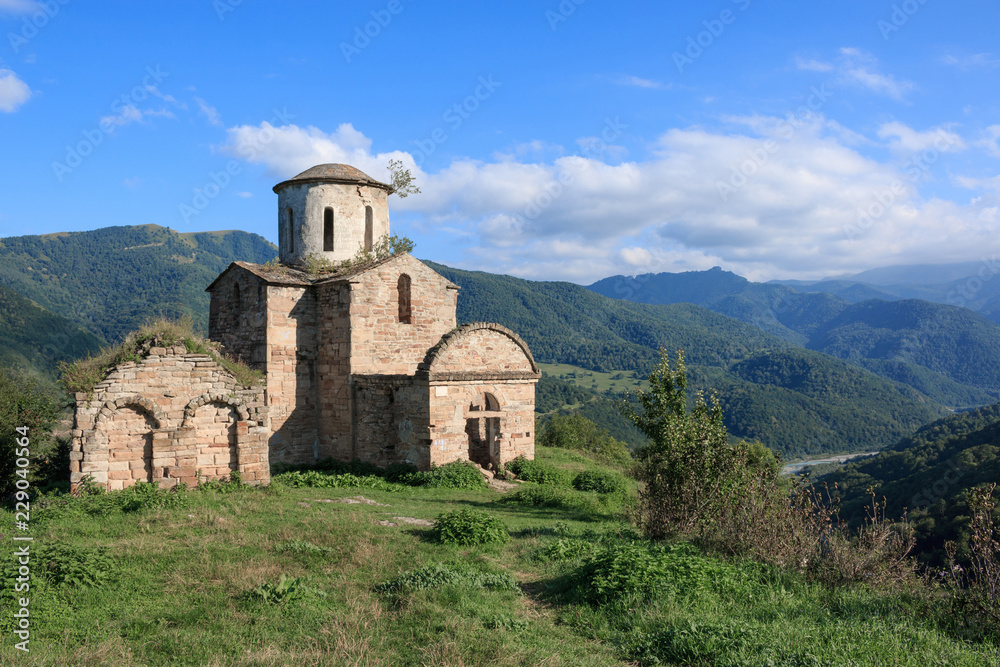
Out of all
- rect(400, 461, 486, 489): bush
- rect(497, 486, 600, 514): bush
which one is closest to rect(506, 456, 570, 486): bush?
rect(400, 461, 486, 489): bush

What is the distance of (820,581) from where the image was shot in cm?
707

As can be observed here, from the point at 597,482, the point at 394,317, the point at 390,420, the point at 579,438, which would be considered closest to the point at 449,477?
the point at 390,420

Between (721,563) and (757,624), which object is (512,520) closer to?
(721,563)

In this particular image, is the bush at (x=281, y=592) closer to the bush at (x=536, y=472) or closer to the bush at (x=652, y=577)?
the bush at (x=652, y=577)

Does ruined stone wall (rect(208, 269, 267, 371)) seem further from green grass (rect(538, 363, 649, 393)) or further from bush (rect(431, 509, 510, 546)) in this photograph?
green grass (rect(538, 363, 649, 393))

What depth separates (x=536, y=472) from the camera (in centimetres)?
1641

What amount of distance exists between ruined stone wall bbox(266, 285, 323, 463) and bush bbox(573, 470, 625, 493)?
24.1 ft

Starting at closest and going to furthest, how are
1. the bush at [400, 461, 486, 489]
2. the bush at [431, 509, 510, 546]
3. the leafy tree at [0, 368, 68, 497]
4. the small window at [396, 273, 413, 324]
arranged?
the bush at [431, 509, 510, 546] < the leafy tree at [0, 368, 68, 497] < the bush at [400, 461, 486, 489] < the small window at [396, 273, 413, 324]

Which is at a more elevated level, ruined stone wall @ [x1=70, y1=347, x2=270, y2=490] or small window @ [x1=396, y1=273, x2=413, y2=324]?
small window @ [x1=396, y1=273, x2=413, y2=324]

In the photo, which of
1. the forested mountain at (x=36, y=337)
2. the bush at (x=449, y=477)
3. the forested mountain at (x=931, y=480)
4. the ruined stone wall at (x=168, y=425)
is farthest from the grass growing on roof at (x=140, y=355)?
the forested mountain at (x=36, y=337)

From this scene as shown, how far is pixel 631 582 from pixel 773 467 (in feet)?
11.5

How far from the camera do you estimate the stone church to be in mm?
15500

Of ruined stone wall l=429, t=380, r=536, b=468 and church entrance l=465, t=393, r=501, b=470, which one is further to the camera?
church entrance l=465, t=393, r=501, b=470

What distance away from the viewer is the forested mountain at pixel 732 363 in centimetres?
10762
